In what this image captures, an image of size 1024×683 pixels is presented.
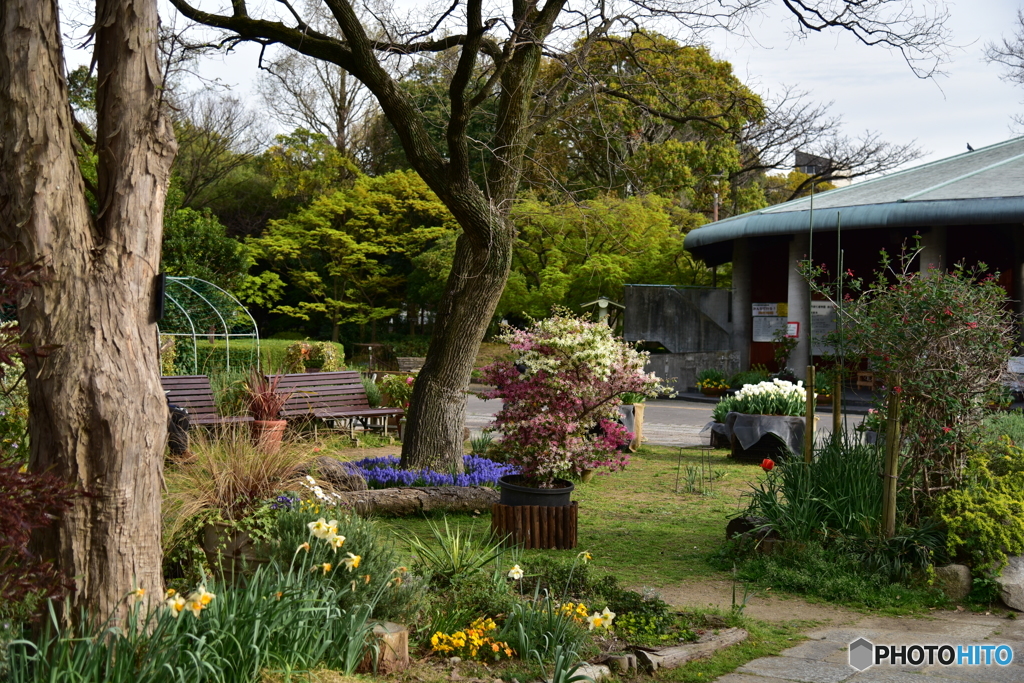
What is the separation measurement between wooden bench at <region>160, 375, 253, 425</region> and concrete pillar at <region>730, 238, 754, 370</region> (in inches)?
700

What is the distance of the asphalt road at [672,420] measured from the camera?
51.2 ft

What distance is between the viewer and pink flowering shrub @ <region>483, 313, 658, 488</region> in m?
8.14

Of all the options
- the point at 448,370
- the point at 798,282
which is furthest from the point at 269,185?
the point at 448,370

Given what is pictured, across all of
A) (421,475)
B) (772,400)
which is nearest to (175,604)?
(421,475)

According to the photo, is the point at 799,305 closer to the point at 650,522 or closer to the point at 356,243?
the point at 356,243

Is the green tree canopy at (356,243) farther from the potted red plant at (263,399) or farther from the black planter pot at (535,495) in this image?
the black planter pot at (535,495)

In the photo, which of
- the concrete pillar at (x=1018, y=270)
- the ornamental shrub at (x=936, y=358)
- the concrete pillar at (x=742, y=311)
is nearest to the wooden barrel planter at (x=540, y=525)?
the ornamental shrub at (x=936, y=358)

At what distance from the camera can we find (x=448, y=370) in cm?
989

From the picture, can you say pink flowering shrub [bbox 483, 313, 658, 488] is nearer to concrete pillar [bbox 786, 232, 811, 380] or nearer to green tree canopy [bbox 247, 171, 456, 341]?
concrete pillar [bbox 786, 232, 811, 380]

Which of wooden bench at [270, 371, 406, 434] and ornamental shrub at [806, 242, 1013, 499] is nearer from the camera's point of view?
ornamental shrub at [806, 242, 1013, 499]

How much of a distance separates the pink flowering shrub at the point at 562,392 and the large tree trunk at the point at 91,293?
14.0ft

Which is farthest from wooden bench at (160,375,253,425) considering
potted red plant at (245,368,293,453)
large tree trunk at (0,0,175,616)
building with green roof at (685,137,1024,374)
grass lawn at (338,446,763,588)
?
building with green roof at (685,137,1024,374)

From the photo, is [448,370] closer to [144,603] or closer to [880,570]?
[880,570]

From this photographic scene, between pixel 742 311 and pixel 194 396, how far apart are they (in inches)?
722
